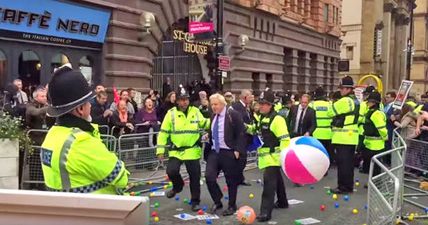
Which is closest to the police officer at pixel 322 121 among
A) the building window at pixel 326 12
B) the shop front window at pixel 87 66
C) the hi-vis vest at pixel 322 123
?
the hi-vis vest at pixel 322 123

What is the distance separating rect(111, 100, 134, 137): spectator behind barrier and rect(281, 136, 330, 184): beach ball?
549cm

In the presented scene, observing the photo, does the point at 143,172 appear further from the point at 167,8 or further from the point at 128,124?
the point at 167,8

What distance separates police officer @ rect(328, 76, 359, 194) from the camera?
396 inches

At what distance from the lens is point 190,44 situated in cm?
2314

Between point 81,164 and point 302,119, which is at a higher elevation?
point 81,164

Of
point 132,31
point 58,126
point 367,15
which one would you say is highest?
point 367,15

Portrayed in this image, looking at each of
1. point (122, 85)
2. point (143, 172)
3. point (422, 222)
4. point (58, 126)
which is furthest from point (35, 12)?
point (58, 126)

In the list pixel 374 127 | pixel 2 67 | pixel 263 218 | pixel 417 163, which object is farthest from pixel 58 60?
pixel 417 163

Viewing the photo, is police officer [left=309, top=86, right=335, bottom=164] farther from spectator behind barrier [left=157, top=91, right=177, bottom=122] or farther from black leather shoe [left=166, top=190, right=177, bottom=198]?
black leather shoe [left=166, top=190, right=177, bottom=198]

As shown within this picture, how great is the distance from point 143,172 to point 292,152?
470 cm

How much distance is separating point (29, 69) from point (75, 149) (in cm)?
1265

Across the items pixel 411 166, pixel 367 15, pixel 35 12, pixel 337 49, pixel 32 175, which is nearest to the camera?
pixel 32 175

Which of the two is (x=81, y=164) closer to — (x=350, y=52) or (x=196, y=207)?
(x=196, y=207)

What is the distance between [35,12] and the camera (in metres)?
14.3
